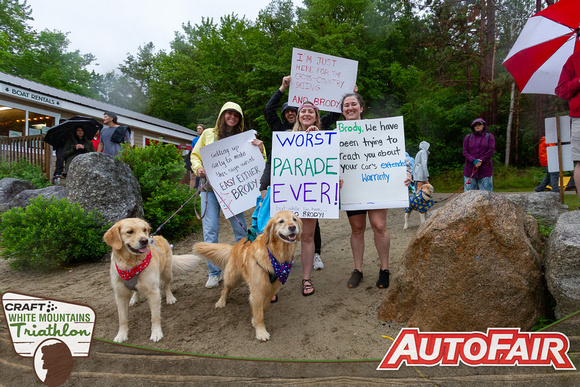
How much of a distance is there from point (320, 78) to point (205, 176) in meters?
2.21

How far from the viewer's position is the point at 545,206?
4402 millimetres

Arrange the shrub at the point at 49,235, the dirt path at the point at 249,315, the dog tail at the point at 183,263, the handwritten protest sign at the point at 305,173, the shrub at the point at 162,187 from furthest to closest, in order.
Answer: the shrub at the point at 162,187
the shrub at the point at 49,235
the dog tail at the point at 183,263
the handwritten protest sign at the point at 305,173
the dirt path at the point at 249,315

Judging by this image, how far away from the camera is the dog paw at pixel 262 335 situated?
265 centimetres

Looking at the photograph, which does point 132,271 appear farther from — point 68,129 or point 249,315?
point 68,129

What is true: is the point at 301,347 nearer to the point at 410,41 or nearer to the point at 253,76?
the point at 253,76

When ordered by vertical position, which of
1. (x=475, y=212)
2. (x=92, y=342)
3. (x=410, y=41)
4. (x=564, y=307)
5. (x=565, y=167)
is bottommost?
(x=92, y=342)

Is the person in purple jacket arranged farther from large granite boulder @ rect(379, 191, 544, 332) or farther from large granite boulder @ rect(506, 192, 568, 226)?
large granite boulder @ rect(379, 191, 544, 332)

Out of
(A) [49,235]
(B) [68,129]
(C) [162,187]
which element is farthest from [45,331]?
(B) [68,129]

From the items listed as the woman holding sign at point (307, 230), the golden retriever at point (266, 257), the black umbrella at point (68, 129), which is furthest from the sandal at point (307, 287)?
the black umbrella at point (68, 129)

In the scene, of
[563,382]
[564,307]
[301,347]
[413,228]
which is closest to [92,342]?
[301,347]

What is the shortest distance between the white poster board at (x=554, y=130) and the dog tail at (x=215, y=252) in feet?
13.3

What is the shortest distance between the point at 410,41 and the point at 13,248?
20.9 metres

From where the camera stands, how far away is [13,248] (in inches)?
176

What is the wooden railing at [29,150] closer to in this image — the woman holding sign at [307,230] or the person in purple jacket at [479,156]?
the woman holding sign at [307,230]
